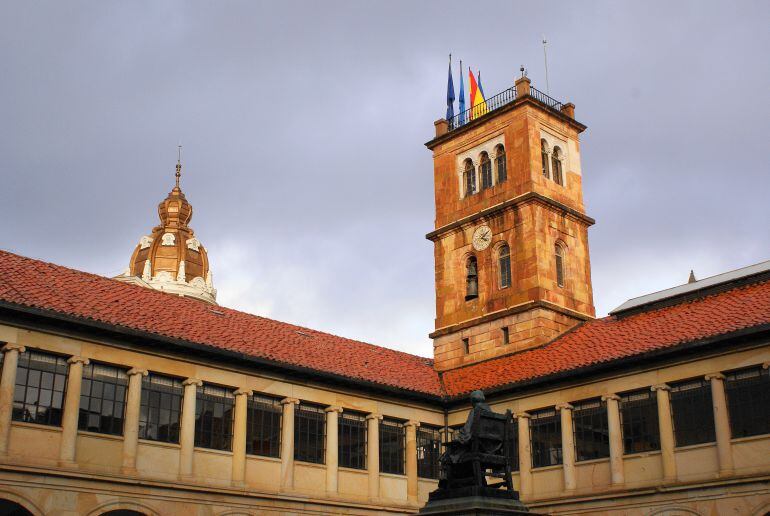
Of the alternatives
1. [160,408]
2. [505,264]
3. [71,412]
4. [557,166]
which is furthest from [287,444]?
[557,166]

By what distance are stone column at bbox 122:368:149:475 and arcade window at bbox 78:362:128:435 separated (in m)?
0.18

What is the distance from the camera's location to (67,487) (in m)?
26.9

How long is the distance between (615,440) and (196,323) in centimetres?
1400

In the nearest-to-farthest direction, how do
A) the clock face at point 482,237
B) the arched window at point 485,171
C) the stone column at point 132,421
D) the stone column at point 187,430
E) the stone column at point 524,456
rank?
the stone column at point 132,421 < the stone column at point 187,430 < the stone column at point 524,456 < the clock face at point 482,237 < the arched window at point 485,171

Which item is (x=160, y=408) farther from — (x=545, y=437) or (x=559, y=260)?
(x=559, y=260)

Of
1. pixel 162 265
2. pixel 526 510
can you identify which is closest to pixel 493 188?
pixel 526 510

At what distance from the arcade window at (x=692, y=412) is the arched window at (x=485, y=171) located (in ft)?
49.2

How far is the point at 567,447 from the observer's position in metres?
32.7

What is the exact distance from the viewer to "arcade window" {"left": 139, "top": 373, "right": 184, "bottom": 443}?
29312 mm

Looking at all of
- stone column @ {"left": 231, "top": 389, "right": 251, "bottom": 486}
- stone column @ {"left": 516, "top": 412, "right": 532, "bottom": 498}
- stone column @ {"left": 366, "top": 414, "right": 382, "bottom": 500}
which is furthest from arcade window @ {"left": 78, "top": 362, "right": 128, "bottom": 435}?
stone column @ {"left": 516, "top": 412, "right": 532, "bottom": 498}

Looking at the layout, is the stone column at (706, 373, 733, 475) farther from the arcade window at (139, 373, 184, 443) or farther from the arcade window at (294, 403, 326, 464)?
the arcade window at (139, 373, 184, 443)

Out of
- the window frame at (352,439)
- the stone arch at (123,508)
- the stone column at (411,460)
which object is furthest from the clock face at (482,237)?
the stone arch at (123,508)

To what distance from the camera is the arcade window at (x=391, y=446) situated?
3488cm

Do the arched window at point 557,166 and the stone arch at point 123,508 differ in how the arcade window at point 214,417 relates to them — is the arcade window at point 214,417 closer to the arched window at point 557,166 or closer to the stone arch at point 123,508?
the stone arch at point 123,508
